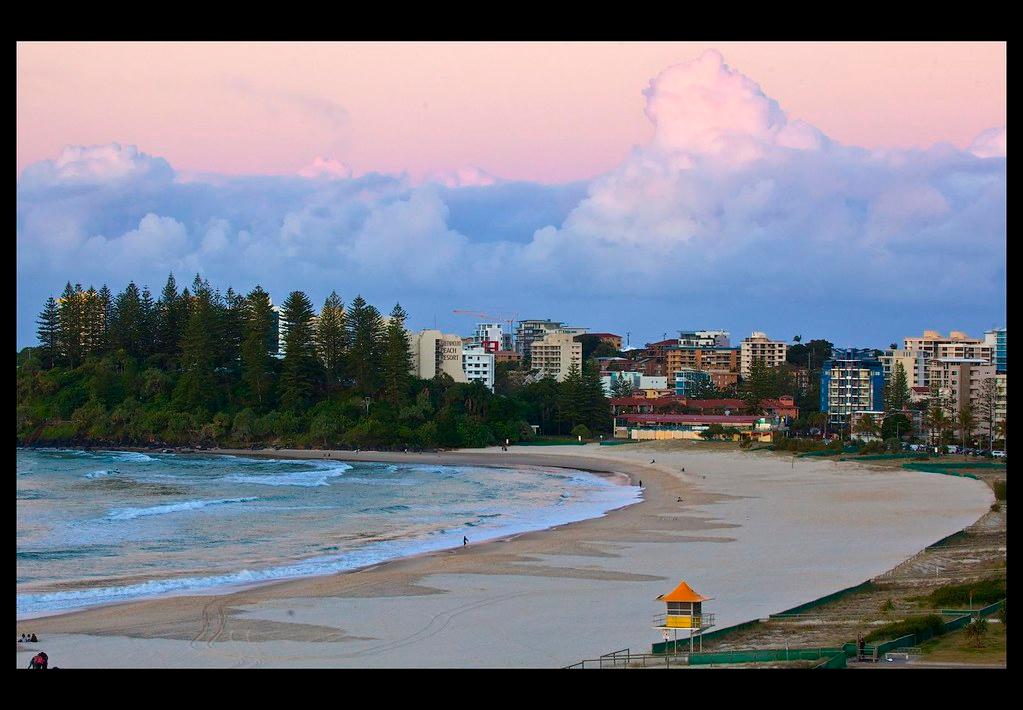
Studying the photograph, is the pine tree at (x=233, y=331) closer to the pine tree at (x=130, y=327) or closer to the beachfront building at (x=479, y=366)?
the pine tree at (x=130, y=327)

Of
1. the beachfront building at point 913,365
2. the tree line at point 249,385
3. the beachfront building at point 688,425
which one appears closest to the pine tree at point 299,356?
the tree line at point 249,385

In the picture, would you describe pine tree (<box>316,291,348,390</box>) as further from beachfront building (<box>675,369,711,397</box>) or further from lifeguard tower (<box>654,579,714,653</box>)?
lifeguard tower (<box>654,579,714,653</box>)

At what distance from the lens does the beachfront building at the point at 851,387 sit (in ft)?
277

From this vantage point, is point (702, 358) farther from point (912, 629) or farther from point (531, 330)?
point (912, 629)

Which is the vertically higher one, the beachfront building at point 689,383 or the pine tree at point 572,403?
the beachfront building at point 689,383

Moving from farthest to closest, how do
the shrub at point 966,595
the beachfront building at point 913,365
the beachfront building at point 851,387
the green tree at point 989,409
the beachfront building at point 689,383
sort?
the beachfront building at point 913,365
the beachfront building at point 689,383
the beachfront building at point 851,387
the green tree at point 989,409
the shrub at point 966,595

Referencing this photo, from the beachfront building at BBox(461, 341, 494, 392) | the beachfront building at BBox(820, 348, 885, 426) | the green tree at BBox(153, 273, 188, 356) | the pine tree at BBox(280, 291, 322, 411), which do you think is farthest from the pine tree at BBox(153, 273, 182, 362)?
the beachfront building at BBox(820, 348, 885, 426)

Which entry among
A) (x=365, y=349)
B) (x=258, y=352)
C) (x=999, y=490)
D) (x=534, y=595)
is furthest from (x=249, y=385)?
(x=534, y=595)

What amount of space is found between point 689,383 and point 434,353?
2531cm

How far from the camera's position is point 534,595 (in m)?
18.6

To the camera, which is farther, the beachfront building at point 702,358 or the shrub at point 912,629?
the beachfront building at point 702,358

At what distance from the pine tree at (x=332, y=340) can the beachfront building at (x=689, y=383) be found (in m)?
33.7

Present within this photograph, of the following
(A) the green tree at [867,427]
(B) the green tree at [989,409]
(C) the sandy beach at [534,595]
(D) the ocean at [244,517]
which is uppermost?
(B) the green tree at [989,409]
